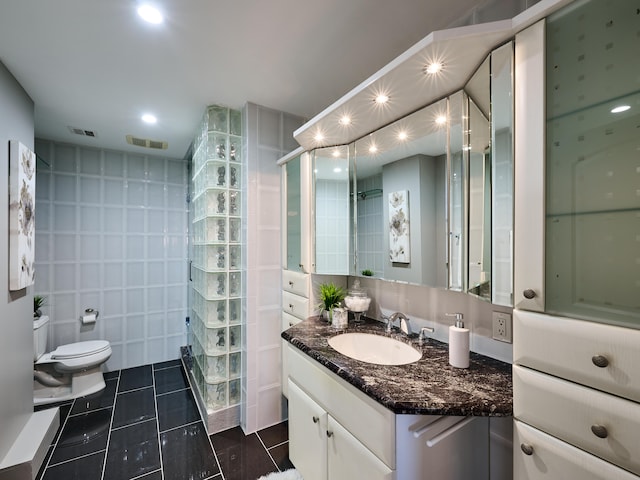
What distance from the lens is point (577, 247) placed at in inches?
28.9

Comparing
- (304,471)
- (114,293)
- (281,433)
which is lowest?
(281,433)

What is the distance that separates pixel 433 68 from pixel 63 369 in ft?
11.6

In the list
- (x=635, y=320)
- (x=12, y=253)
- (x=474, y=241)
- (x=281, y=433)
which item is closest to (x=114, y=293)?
(x=12, y=253)

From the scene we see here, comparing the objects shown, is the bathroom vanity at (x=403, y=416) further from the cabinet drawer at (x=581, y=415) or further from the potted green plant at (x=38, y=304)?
the potted green plant at (x=38, y=304)

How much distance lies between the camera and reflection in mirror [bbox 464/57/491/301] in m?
0.98

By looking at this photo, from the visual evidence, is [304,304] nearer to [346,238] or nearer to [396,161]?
[346,238]

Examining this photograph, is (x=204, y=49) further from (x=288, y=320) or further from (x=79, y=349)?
(x=79, y=349)

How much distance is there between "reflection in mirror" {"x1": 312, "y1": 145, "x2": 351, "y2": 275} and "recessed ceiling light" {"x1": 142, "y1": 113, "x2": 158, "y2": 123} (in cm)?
140

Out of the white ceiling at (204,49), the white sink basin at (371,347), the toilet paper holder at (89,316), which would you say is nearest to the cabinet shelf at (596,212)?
the white sink basin at (371,347)

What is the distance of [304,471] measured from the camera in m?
1.41

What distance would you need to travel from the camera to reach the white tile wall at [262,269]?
2039mm

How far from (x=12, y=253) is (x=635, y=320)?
2786 mm

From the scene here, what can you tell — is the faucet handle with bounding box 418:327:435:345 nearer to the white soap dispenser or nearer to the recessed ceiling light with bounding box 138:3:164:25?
the white soap dispenser

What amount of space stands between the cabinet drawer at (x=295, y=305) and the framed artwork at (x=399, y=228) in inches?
28.4
